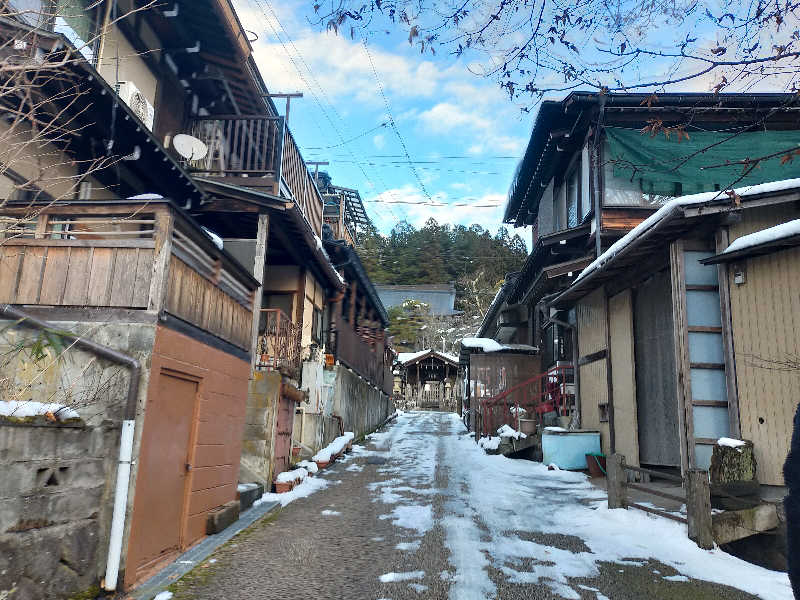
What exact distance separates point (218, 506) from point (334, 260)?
10.00 m

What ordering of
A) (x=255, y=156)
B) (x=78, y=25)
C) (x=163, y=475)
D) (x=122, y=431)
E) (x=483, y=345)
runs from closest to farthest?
(x=122, y=431)
(x=163, y=475)
(x=78, y=25)
(x=255, y=156)
(x=483, y=345)

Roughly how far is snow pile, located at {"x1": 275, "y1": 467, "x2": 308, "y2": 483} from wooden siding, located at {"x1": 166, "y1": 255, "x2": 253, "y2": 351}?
286 centimetres

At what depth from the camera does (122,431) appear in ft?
16.0

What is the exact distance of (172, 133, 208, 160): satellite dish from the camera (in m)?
11.0

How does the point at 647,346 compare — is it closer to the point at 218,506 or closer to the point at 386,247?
the point at 218,506

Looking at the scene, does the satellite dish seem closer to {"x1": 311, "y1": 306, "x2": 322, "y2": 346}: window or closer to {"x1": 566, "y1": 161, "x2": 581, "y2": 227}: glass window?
Result: {"x1": 311, "y1": 306, "x2": 322, "y2": 346}: window

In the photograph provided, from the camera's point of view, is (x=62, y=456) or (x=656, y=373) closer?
(x=62, y=456)

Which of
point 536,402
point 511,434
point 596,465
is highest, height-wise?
point 536,402

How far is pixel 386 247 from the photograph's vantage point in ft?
198

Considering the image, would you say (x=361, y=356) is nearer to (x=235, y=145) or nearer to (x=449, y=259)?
(x=235, y=145)

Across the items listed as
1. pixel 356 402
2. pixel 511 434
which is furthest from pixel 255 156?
pixel 356 402

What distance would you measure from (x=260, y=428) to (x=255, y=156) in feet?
18.5

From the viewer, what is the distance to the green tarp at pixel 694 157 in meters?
12.1

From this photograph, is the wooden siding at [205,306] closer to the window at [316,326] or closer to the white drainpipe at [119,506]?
the white drainpipe at [119,506]
